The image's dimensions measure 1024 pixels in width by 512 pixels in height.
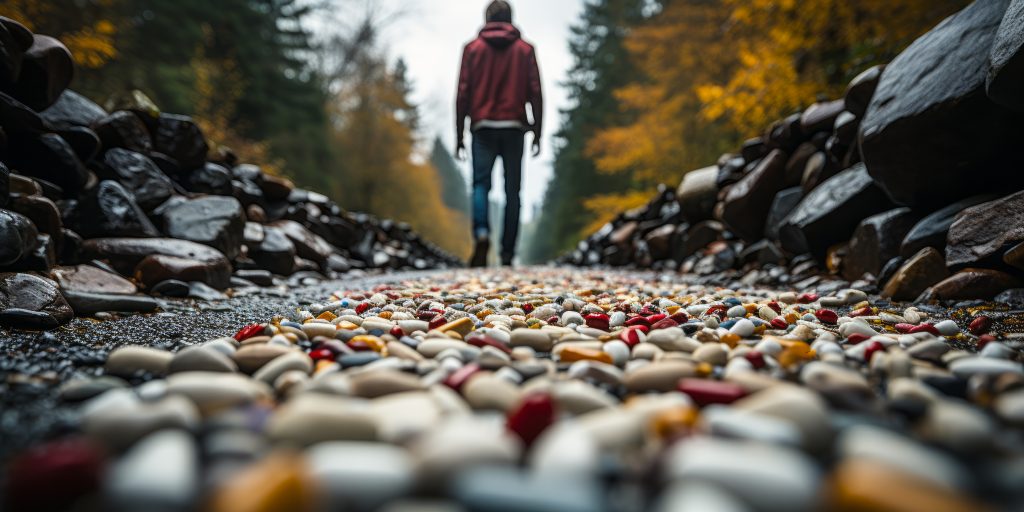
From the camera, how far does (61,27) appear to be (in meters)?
5.43

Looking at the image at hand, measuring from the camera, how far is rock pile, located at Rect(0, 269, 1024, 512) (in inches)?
16.3

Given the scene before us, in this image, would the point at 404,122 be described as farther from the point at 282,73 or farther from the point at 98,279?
the point at 98,279

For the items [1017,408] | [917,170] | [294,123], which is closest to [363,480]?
[1017,408]

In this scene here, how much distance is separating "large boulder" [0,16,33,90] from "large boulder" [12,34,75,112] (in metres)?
0.03

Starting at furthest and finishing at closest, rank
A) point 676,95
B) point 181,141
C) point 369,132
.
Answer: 1. point 369,132
2. point 676,95
3. point 181,141

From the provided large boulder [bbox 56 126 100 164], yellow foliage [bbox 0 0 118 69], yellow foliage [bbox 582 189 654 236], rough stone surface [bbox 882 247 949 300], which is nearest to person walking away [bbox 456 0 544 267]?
large boulder [bbox 56 126 100 164]

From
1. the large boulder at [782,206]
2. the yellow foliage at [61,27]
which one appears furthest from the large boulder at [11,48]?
the yellow foliage at [61,27]

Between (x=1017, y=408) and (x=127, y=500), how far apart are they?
983 mm

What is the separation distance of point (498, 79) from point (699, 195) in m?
2.10

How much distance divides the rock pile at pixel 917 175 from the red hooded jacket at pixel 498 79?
2.21 meters

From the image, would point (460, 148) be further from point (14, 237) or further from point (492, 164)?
point (14, 237)

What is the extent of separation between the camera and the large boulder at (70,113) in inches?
79.1

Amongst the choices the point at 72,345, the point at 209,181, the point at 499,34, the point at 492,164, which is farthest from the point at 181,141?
the point at 499,34

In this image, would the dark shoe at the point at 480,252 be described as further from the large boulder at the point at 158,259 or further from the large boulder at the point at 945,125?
the large boulder at the point at 945,125
